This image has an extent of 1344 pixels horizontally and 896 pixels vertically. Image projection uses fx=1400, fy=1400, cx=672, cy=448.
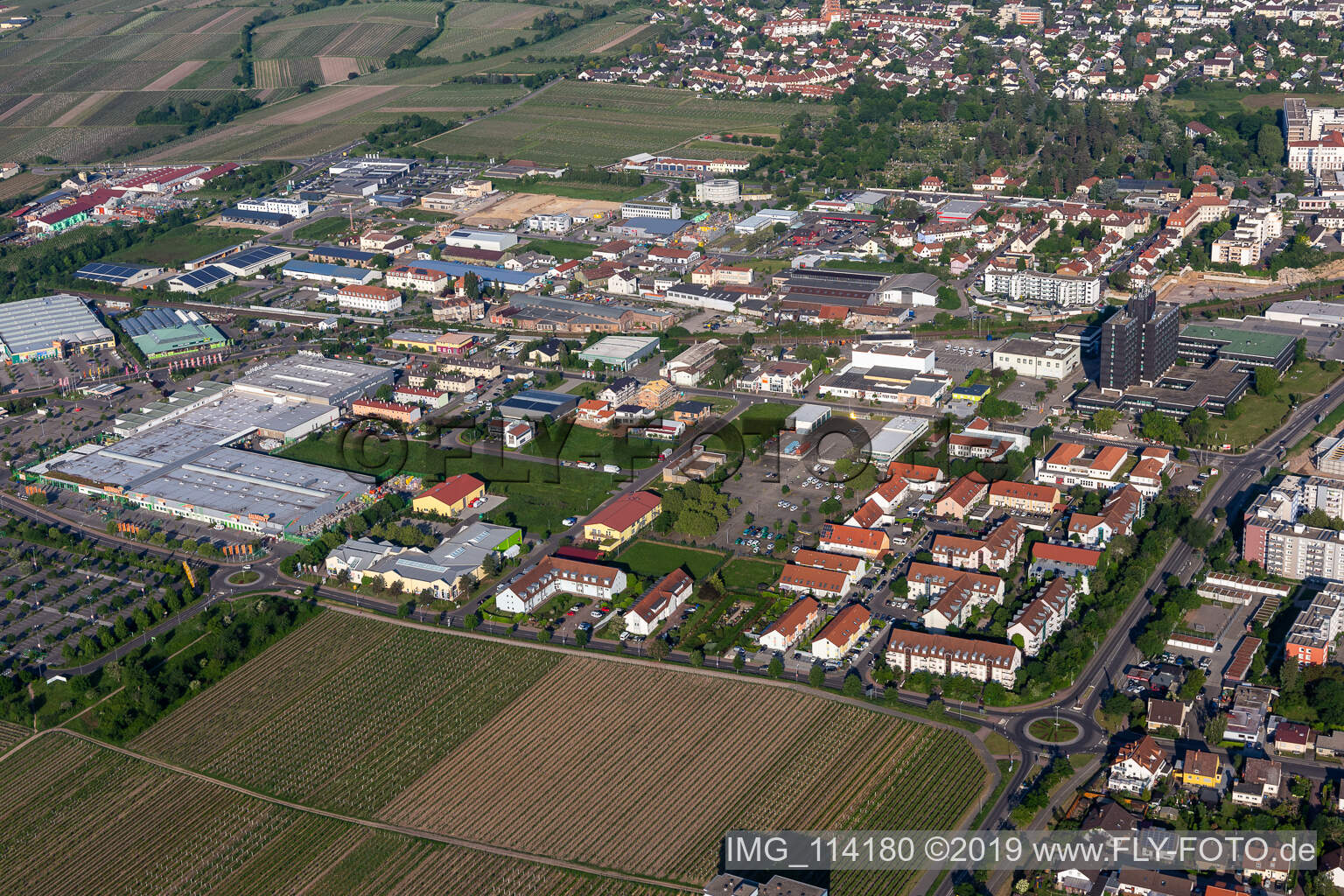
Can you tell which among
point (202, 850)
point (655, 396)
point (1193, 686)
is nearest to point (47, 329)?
point (655, 396)

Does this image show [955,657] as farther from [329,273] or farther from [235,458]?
[329,273]

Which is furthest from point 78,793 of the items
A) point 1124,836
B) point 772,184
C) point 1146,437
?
point 772,184

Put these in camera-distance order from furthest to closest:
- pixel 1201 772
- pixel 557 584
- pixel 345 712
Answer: pixel 557 584, pixel 345 712, pixel 1201 772

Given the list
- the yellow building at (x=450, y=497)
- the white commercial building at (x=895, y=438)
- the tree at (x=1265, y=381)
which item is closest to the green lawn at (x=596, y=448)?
the yellow building at (x=450, y=497)

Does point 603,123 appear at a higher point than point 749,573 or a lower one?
higher

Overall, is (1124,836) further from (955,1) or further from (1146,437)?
(955,1)

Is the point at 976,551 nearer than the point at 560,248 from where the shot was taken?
Yes

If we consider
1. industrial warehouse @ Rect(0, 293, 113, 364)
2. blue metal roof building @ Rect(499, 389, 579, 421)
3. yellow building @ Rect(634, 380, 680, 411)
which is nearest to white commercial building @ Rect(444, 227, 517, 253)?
industrial warehouse @ Rect(0, 293, 113, 364)

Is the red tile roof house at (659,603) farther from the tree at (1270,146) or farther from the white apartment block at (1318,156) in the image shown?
the white apartment block at (1318,156)
